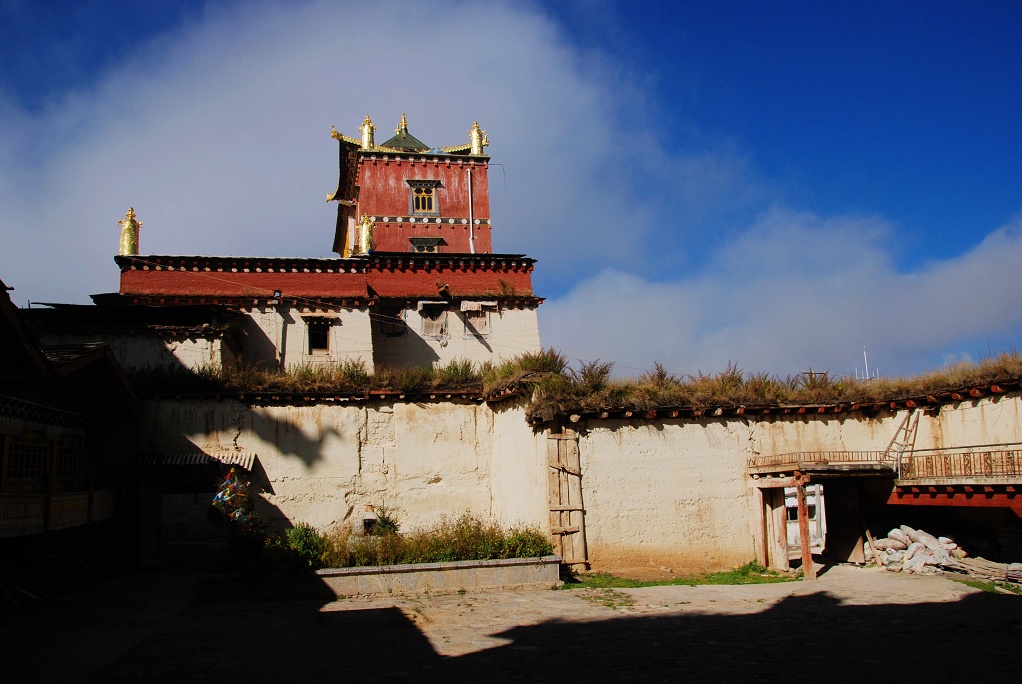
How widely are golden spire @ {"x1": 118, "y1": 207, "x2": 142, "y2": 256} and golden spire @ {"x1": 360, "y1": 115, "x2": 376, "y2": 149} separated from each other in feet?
41.1

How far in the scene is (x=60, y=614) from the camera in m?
13.6

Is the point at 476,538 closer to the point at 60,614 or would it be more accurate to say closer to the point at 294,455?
the point at 294,455

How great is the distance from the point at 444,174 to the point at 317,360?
49.2 ft

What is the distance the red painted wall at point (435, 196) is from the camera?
128ft

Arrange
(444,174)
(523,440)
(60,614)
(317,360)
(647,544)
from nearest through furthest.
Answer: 1. (60,614)
2. (647,544)
3. (523,440)
4. (317,360)
5. (444,174)

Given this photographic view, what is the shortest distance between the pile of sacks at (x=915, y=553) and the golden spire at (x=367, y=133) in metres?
31.0

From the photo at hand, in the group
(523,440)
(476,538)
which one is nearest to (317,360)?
(523,440)

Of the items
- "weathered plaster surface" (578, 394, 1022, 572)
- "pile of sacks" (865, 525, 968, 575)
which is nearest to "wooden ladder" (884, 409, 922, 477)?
"weathered plaster surface" (578, 394, 1022, 572)

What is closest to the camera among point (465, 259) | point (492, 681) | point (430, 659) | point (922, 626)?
point (492, 681)

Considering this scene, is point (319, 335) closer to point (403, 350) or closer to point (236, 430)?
point (403, 350)

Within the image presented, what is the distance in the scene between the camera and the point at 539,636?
11.3 m

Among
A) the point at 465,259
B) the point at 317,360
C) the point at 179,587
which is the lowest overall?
the point at 179,587

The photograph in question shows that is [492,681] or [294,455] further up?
[294,455]

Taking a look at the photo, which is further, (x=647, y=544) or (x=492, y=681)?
(x=647, y=544)
